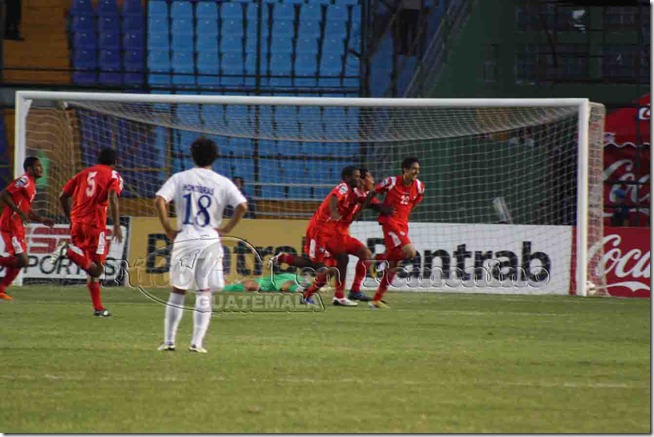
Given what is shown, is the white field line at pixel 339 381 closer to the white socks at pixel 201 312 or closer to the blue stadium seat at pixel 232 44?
the white socks at pixel 201 312

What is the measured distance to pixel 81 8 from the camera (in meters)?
26.6

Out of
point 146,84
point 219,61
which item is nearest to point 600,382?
point 146,84

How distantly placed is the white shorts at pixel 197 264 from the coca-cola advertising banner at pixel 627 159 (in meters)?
13.0

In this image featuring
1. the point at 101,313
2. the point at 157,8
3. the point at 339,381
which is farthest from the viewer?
the point at 157,8

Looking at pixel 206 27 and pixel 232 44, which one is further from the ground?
pixel 206 27

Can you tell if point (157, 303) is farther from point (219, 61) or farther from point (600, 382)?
point (219, 61)

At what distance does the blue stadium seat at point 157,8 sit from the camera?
2662 centimetres

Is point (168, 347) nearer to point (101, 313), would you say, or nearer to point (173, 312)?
point (173, 312)

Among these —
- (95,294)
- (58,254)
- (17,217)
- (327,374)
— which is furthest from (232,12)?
(327,374)

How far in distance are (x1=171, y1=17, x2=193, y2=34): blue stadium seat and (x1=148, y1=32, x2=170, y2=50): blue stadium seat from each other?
273 mm

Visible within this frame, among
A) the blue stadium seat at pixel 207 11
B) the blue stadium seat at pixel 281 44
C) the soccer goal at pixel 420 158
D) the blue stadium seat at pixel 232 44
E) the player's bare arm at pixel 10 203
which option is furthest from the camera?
the blue stadium seat at pixel 207 11

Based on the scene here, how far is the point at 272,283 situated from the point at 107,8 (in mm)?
10551

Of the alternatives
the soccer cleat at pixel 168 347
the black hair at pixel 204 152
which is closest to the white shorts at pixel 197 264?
the soccer cleat at pixel 168 347

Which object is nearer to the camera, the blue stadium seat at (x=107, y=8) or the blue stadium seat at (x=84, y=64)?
the blue stadium seat at (x=84, y=64)
